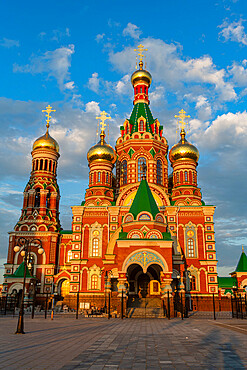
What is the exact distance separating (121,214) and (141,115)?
1239 centimetres

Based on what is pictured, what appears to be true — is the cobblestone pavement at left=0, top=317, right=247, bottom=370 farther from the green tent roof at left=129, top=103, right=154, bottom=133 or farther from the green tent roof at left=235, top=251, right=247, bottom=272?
the green tent roof at left=129, top=103, right=154, bottom=133

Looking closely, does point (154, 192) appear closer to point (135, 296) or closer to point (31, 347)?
point (135, 296)

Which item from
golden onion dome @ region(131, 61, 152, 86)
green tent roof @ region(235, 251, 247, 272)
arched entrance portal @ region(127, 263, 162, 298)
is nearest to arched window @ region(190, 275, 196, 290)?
arched entrance portal @ region(127, 263, 162, 298)

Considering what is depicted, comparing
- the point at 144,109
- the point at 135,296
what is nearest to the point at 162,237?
the point at 135,296

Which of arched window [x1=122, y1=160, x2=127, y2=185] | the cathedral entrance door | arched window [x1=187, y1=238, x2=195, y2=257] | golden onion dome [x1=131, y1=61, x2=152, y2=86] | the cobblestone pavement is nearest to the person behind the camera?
the cobblestone pavement

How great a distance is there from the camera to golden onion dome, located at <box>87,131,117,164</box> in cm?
3872

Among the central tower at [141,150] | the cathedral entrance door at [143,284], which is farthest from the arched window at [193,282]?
the central tower at [141,150]

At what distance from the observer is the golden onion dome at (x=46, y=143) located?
137ft

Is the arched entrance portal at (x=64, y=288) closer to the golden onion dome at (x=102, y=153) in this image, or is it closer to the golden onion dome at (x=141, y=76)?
the golden onion dome at (x=102, y=153)

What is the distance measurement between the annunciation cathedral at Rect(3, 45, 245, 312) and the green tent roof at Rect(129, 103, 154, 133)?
0.12 metres

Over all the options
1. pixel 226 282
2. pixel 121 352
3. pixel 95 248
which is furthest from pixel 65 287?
pixel 121 352

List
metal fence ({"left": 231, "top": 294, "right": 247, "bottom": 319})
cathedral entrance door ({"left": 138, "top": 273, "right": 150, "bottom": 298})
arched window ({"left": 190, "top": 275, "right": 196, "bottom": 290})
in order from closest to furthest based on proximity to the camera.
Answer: metal fence ({"left": 231, "top": 294, "right": 247, "bottom": 319}) < cathedral entrance door ({"left": 138, "top": 273, "right": 150, "bottom": 298}) < arched window ({"left": 190, "top": 275, "right": 196, "bottom": 290})

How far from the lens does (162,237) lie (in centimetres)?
2475

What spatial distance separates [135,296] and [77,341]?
18659 millimetres
